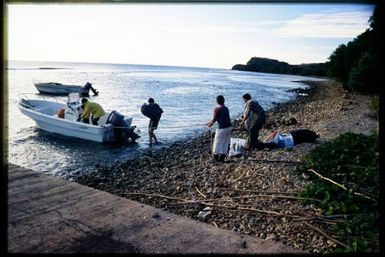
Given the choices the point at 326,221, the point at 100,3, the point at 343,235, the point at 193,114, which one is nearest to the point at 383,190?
the point at 100,3

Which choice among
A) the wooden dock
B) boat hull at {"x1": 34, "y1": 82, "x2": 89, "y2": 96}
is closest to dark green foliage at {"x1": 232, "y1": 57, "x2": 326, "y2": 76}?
boat hull at {"x1": 34, "y1": 82, "x2": 89, "y2": 96}

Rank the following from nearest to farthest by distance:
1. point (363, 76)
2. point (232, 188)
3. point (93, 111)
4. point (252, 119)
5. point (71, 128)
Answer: point (232, 188)
point (252, 119)
point (93, 111)
point (71, 128)
point (363, 76)

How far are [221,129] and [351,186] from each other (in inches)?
172

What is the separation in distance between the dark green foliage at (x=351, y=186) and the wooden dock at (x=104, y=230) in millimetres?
1189

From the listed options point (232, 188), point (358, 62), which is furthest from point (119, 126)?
point (358, 62)

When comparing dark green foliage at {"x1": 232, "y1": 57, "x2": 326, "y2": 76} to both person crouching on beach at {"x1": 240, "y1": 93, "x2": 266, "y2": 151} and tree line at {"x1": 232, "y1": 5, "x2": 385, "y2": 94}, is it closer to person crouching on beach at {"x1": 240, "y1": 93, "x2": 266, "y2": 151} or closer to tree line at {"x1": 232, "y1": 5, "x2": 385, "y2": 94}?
tree line at {"x1": 232, "y1": 5, "x2": 385, "y2": 94}

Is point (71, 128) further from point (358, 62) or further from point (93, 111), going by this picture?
point (358, 62)

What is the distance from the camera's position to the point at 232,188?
7.84 m

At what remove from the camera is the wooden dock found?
4602 mm

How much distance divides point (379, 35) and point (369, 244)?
3.58 m

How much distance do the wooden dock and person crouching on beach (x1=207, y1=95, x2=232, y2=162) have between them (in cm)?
470

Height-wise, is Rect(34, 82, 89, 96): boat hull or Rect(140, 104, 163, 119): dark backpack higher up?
Rect(140, 104, 163, 119): dark backpack

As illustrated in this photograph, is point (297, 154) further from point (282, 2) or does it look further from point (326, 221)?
point (282, 2)

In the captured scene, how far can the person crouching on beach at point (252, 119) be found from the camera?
1095 centimetres
